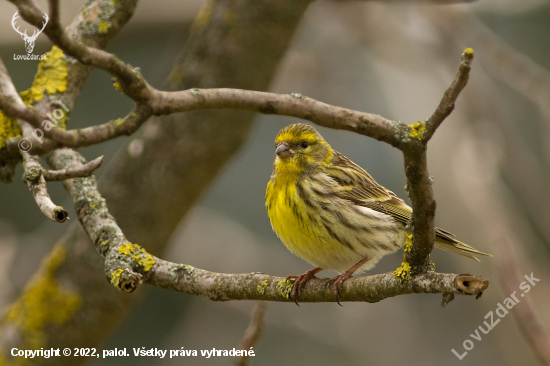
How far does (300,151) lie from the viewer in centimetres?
467

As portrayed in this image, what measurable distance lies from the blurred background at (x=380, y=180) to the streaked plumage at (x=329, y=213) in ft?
5.50

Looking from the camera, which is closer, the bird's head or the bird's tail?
the bird's tail

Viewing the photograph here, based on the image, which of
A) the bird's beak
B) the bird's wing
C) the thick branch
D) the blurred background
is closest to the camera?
the thick branch

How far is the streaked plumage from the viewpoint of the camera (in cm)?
406

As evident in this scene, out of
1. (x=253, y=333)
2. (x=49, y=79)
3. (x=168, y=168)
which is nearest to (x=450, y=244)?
(x=253, y=333)

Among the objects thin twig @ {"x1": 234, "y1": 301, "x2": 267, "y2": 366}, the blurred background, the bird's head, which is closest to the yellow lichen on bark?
the bird's head

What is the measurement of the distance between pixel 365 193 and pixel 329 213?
1.88 ft

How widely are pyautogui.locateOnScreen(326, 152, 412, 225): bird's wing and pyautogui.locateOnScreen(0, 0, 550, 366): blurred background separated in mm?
1479

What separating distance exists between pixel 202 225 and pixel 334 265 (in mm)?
4108

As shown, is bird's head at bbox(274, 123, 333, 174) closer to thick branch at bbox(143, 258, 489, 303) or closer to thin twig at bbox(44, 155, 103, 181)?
thick branch at bbox(143, 258, 489, 303)

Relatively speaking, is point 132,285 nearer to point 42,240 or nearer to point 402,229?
point 402,229

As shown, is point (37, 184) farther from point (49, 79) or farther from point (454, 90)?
point (454, 90)

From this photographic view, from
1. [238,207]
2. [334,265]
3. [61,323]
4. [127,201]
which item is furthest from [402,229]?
[238,207]

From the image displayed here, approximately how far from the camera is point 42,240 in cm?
681
